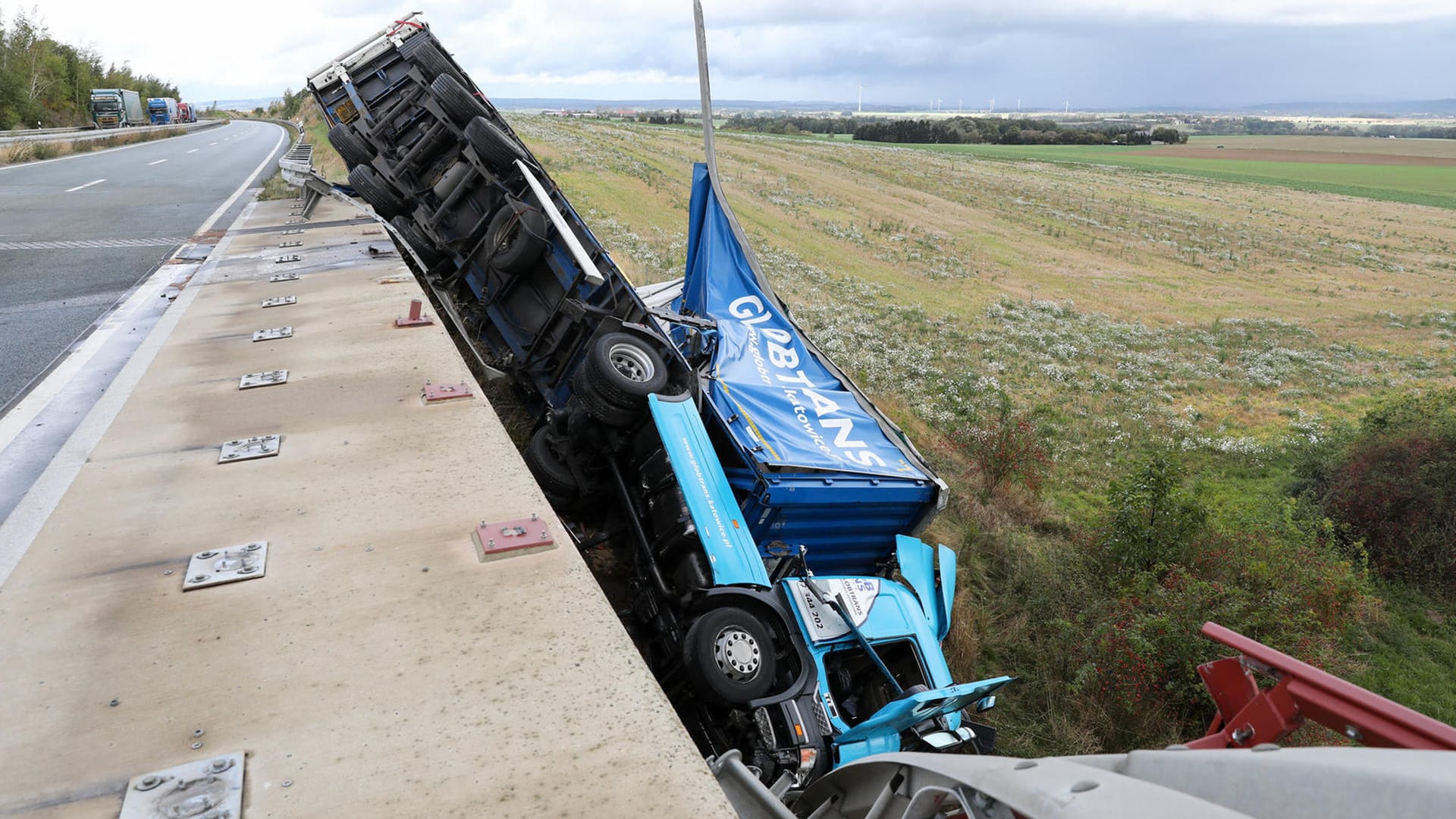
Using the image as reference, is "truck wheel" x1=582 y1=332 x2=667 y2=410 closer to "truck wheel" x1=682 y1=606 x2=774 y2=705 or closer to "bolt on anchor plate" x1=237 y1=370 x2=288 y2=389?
"truck wheel" x1=682 y1=606 x2=774 y2=705

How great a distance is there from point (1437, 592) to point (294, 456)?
10374 millimetres

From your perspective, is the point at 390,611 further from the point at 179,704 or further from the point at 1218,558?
the point at 1218,558

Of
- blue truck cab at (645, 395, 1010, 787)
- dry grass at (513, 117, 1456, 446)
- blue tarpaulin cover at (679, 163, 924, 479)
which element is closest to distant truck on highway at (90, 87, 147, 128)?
dry grass at (513, 117, 1456, 446)

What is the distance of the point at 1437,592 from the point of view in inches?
343

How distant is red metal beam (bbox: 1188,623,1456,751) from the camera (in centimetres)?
204

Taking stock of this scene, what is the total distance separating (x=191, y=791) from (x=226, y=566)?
122 cm

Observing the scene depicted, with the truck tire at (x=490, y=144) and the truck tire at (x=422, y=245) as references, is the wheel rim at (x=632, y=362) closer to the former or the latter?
the truck tire at (x=490, y=144)

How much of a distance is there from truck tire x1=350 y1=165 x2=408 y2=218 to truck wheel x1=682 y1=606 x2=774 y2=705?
6596mm

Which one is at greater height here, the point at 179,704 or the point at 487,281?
the point at 487,281

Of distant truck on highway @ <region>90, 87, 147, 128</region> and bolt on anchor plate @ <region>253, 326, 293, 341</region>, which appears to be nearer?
bolt on anchor plate @ <region>253, 326, 293, 341</region>

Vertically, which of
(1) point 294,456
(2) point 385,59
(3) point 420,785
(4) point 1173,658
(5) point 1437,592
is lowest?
(5) point 1437,592

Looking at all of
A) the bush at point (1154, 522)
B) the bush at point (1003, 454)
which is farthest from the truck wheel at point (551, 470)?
the bush at point (1003, 454)

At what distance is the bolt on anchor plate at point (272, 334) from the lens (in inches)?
236

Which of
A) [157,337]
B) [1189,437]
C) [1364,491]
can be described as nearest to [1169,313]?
[1189,437]
